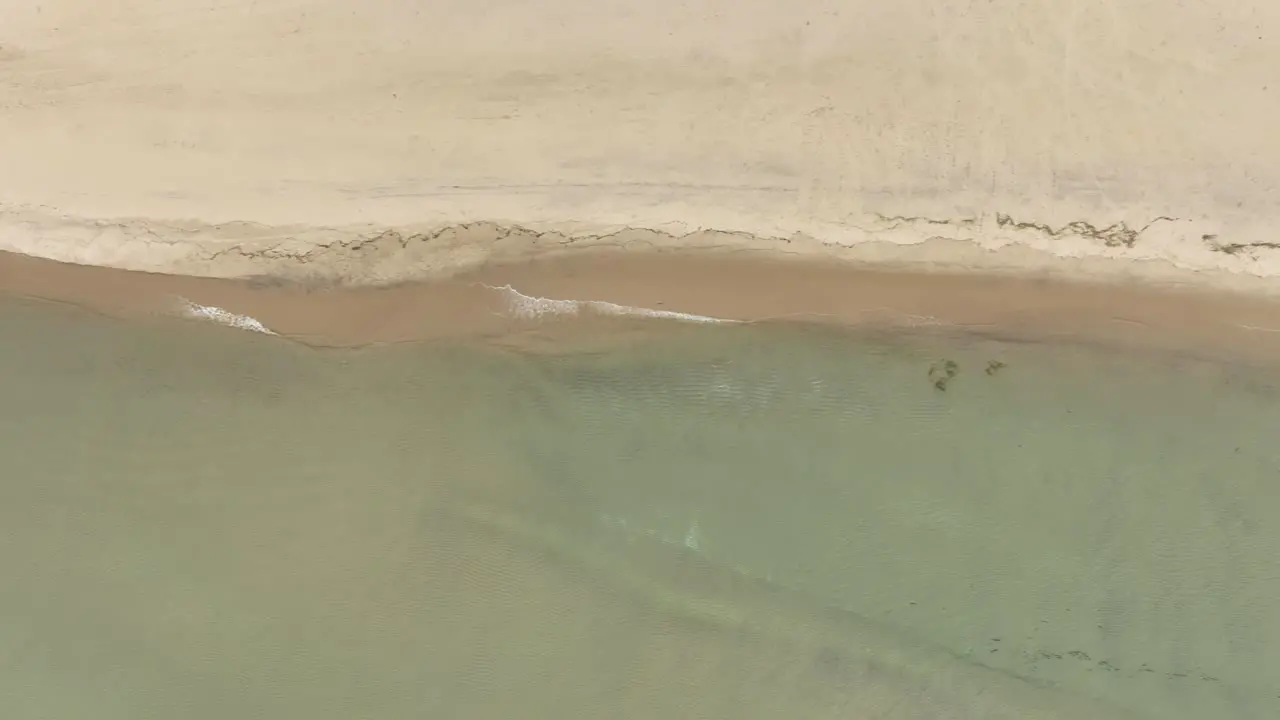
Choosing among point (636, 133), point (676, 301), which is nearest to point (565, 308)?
point (676, 301)

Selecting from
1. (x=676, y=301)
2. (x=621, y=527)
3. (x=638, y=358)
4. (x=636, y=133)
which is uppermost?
(x=636, y=133)

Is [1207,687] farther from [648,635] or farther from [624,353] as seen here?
[624,353]

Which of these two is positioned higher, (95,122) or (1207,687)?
(95,122)

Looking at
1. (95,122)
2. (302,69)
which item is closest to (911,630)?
(302,69)

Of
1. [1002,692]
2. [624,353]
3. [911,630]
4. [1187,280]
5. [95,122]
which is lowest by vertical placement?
[1002,692]

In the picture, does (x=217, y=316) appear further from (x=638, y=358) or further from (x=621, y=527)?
(x=621, y=527)

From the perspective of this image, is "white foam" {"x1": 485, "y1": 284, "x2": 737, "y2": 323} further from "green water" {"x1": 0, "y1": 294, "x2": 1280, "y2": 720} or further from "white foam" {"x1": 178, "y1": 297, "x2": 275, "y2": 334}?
"white foam" {"x1": 178, "y1": 297, "x2": 275, "y2": 334}

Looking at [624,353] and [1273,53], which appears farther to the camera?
[624,353]

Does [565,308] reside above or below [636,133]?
below
